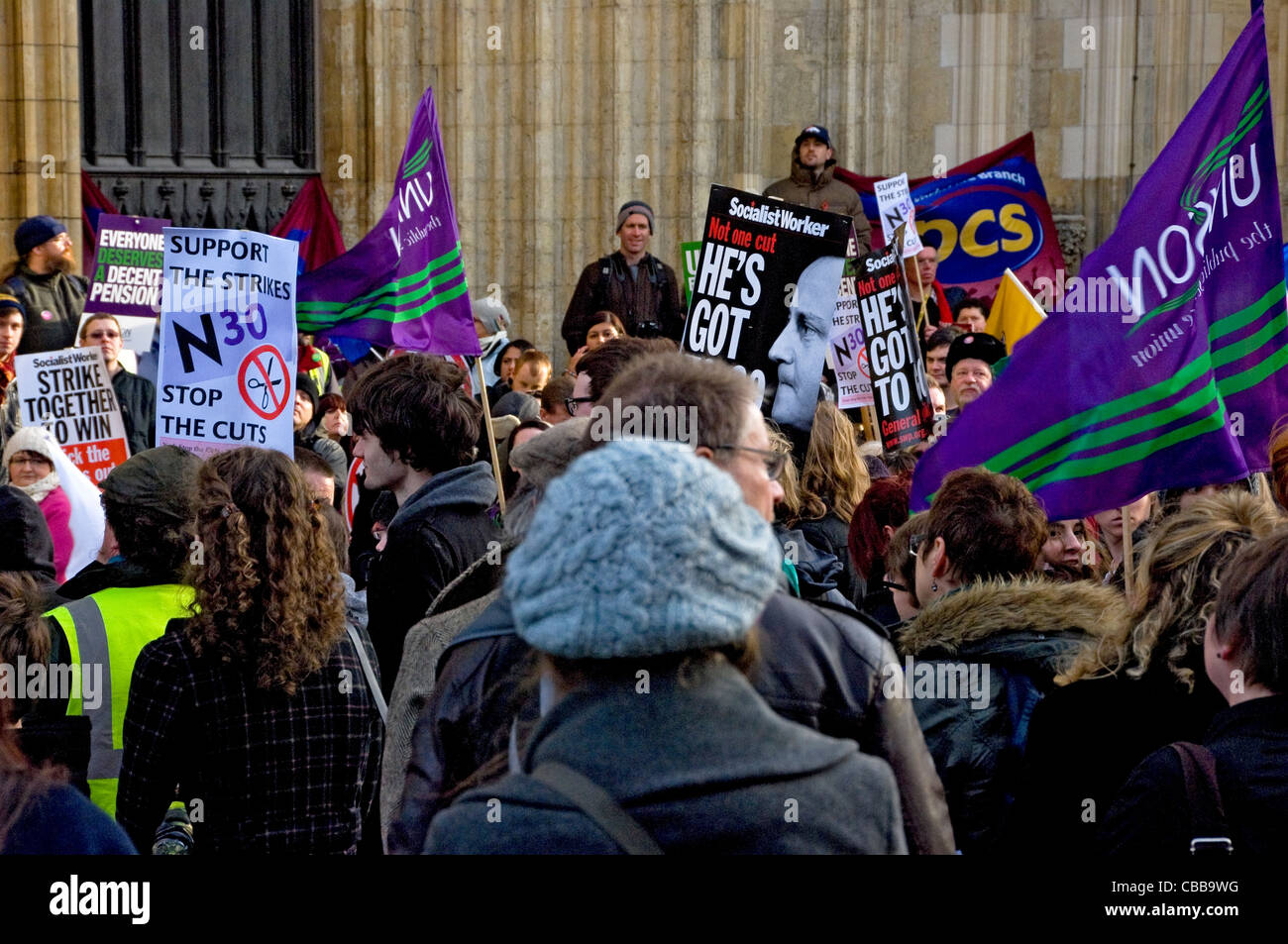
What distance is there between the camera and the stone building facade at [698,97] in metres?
13.2

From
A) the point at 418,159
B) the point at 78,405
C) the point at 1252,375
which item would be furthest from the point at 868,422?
the point at 1252,375

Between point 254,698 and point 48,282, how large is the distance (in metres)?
6.91

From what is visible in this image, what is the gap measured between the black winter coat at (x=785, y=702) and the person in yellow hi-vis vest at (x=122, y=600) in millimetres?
1188

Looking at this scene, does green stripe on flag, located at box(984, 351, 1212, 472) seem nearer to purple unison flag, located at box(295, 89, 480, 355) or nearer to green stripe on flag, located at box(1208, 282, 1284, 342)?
green stripe on flag, located at box(1208, 282, 1284, 342)

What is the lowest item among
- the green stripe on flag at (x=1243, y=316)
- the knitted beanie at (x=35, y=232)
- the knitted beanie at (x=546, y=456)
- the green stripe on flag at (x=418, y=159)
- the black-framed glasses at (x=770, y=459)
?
the knitted beanie at (x=546, y=456)

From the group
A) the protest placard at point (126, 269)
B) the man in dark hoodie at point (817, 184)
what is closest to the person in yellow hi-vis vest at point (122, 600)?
the protest placard at point (126, 269)

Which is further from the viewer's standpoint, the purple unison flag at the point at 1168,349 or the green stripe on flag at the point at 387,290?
the green stripe on flag at the point at 387,290

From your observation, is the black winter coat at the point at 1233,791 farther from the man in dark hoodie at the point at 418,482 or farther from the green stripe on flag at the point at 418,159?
the green stripe on flag at the point at 418,159

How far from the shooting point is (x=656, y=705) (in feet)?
6.59

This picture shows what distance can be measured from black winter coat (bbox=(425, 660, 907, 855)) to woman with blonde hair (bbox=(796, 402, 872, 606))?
3562 millimetres

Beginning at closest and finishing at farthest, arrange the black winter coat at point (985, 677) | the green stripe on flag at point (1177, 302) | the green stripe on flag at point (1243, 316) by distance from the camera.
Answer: the black winter coat at point (985, 677) < the green stripe on flag at point (1177, 302) < the green stripe on flag at point (1243, 316)

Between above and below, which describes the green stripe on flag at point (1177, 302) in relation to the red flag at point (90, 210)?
below
